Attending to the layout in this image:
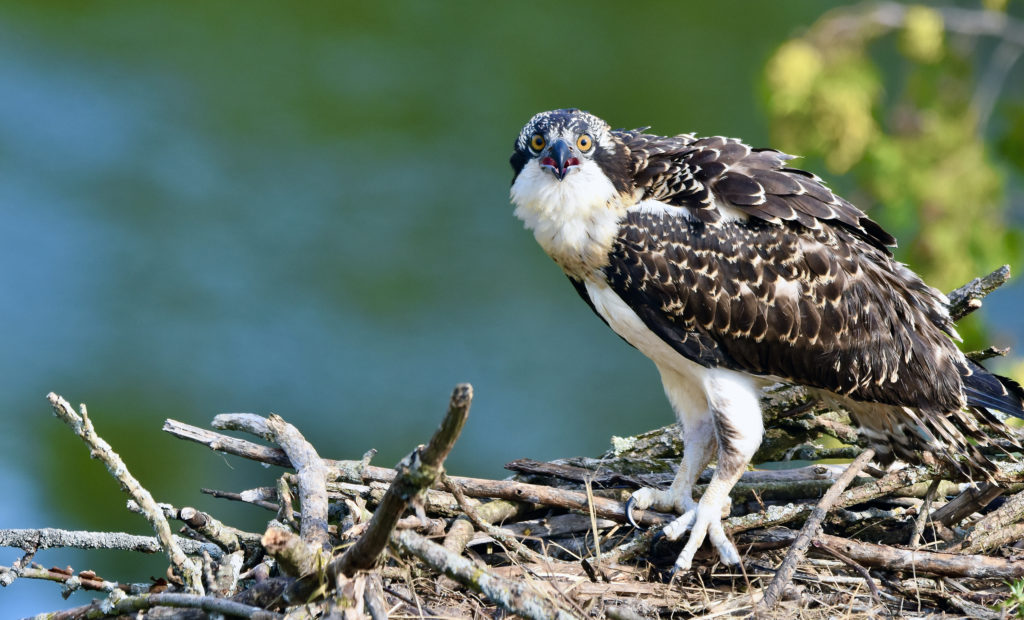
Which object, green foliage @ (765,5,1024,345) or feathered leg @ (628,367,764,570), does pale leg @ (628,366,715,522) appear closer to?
feathered leg @ (628,367,764,570)

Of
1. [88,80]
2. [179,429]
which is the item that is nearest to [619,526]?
[179,429]

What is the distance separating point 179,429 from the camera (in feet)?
12.7

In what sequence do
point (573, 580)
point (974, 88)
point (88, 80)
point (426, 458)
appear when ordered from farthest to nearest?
1. point (88, 80)
2. point (974, 88)
3. point (573, 580)
4. point (426, 458)

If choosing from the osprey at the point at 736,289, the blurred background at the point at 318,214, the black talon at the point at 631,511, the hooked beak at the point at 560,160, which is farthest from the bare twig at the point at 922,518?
the blurred background at the point at 318,214

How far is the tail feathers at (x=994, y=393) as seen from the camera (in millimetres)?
4223

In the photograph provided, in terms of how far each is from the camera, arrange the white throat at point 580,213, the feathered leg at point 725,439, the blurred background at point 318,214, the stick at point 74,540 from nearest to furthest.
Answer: the stick at point 74,540 → the feathered leg at point 725,439 → the white throat at point 580,213 → the blurred background at point 318,214

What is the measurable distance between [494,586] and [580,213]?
1644mm

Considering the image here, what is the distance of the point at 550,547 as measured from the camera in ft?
13.7

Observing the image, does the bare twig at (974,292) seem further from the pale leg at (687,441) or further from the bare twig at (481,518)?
the bare twig at (481,518)

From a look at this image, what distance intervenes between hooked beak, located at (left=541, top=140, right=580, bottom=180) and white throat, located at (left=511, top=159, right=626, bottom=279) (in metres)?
0.02

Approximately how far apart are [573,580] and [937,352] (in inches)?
67.8

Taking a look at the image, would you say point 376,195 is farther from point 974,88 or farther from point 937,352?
Result: point 937,352

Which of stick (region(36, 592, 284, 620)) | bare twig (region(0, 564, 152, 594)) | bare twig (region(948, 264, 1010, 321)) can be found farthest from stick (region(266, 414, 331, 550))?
bare twig (region(948, 264, 1010, 321))

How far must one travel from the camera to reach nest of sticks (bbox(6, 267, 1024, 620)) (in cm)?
324
